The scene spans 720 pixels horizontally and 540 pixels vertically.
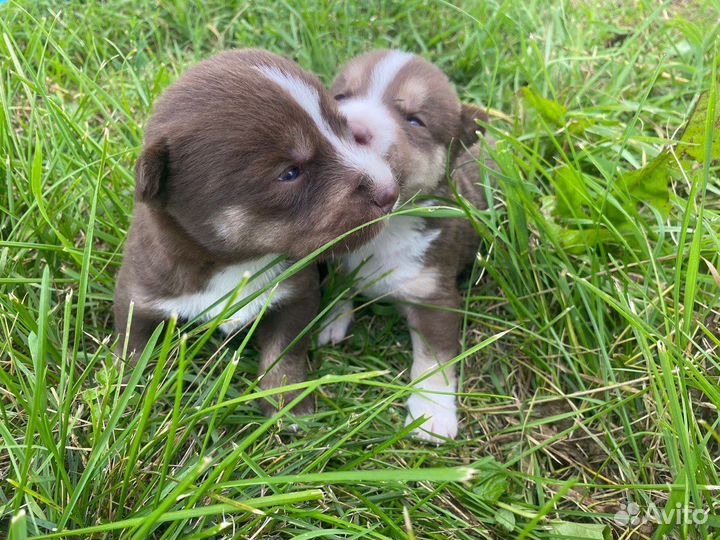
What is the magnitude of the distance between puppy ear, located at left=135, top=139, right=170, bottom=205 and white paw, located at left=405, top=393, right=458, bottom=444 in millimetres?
1737

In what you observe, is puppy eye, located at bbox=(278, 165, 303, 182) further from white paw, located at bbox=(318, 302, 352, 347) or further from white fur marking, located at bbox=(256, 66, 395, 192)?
white paw, located at bbox=(318, 302, 352, 347)

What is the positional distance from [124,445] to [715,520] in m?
2.33

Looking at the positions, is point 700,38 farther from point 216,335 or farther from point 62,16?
point 62,16

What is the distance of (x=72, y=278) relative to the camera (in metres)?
3.59

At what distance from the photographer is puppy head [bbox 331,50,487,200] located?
3.40 m

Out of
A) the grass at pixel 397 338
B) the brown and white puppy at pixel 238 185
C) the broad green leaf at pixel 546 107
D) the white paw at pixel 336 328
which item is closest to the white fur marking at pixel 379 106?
the brown and white puppy at pixel 238 185

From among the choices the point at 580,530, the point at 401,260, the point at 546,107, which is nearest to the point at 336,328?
the point at 401,260

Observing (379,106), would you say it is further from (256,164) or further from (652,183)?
(652,183)

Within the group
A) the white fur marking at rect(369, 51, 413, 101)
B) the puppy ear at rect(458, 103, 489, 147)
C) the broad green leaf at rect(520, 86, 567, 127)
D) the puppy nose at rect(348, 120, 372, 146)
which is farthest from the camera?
the broad green leaf at rect(520, 86, 567, 127)

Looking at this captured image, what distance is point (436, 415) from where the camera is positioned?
11.8 ft

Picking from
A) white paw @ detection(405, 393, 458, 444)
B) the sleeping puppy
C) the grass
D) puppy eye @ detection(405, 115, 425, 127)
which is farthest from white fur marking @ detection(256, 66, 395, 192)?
Answer: white paw @ detection(405, 393, 458, 444)

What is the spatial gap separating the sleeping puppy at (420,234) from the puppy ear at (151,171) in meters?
1.13

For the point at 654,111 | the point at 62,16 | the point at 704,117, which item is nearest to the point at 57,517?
the point at 704,117

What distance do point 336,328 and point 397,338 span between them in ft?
1.28
